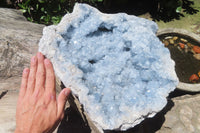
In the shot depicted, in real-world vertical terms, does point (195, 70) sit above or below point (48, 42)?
below

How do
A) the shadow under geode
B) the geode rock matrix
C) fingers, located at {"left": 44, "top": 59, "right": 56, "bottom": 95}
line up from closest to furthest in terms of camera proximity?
1. the geode rock matrix
2. fingers, located at {"left": 44, "top": 59, "right": 56, "bottom": 95}
3. the shadow under geode

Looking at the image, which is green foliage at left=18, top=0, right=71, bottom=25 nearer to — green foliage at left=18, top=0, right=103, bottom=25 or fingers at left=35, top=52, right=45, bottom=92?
green foliage at left=18, top=0, right=103, bottom=25

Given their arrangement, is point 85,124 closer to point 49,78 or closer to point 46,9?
point 49,78

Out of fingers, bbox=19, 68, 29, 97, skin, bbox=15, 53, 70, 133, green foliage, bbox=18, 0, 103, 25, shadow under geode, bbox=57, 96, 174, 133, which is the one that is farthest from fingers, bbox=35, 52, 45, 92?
green foliage, bbox=18, 0, 103, 25

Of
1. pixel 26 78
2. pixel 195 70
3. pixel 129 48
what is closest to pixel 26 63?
pixel 26 78

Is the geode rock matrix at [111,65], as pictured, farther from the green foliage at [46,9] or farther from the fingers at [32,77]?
the green foliage at [46,9]

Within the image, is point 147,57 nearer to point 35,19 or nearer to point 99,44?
point 99,44

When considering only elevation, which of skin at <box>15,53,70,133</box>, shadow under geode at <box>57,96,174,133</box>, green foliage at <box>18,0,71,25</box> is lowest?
shadow under geode at <box>57,96,174,133</box>

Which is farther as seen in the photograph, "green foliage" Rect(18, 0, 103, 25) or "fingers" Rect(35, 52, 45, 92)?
"green foliage" Rect(18, 0, 103, 25)
